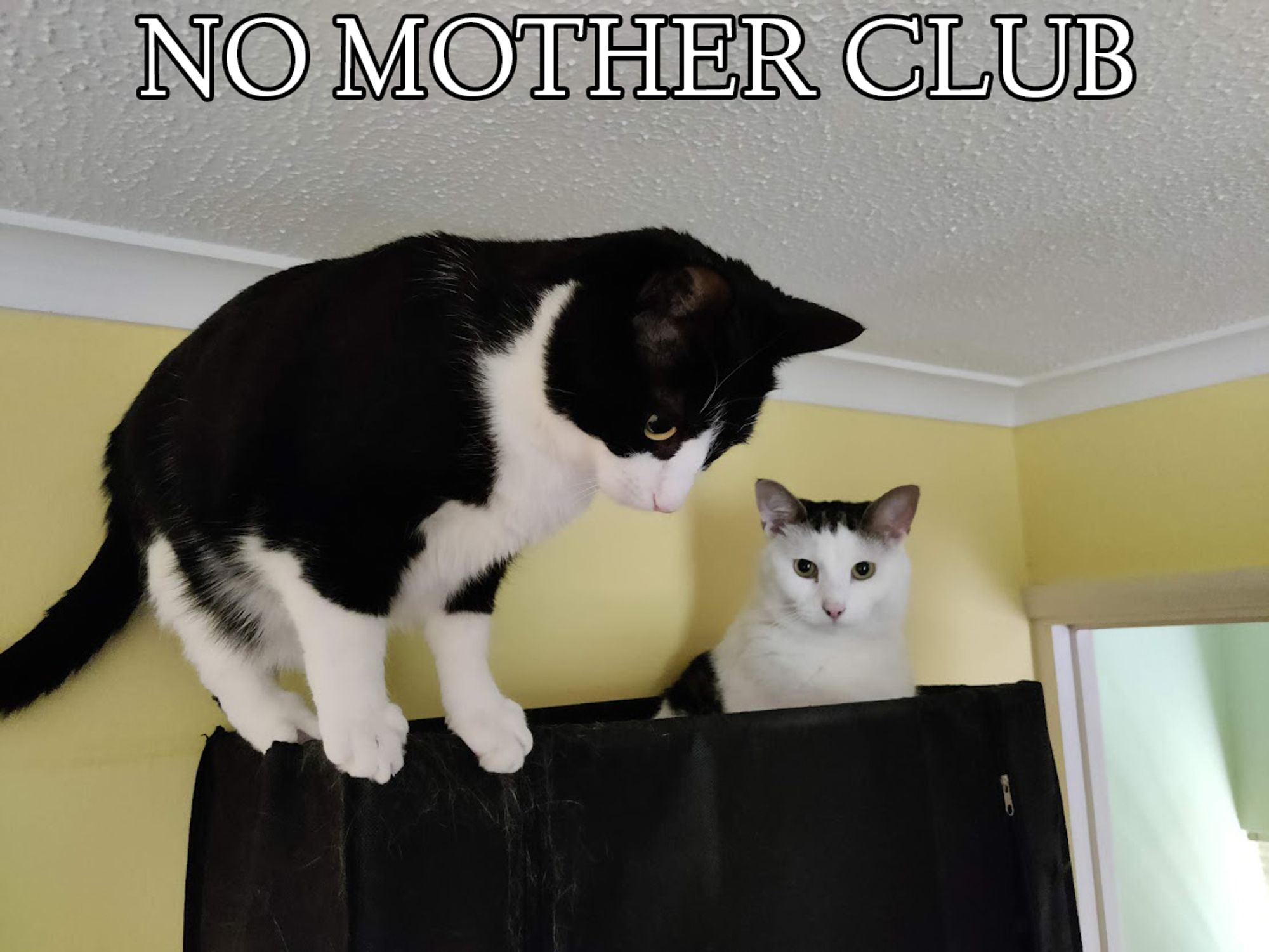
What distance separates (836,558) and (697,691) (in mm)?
244

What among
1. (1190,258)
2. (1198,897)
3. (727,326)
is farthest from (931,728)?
(1198,897)

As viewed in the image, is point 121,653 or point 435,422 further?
point 121,653

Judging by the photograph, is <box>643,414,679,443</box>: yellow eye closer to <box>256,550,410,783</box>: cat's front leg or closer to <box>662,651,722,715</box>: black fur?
<box>256,550,410,783</box>: cat's front leg

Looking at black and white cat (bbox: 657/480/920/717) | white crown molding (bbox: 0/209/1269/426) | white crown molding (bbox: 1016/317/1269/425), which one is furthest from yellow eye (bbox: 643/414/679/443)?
white crown molding (bbox: 1016/317/1269/425)

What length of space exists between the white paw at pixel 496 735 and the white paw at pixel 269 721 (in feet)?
0.49

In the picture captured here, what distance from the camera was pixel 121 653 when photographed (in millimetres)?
916

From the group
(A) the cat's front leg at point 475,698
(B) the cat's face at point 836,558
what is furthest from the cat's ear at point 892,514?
(A) the cat's front leg at point 475,698

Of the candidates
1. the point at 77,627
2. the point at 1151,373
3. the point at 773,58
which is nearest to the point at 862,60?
the point at 773,58

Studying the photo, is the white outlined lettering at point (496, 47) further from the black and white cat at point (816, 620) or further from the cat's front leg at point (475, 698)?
the black and white cat at point (816, 620)

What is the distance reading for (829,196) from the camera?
35.8 inches

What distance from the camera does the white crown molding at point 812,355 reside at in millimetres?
918

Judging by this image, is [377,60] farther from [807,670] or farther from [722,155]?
[807,670]

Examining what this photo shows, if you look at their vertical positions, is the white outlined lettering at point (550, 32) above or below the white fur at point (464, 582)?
above

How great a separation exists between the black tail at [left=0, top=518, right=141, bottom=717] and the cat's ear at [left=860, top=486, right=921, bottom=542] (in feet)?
2.81
